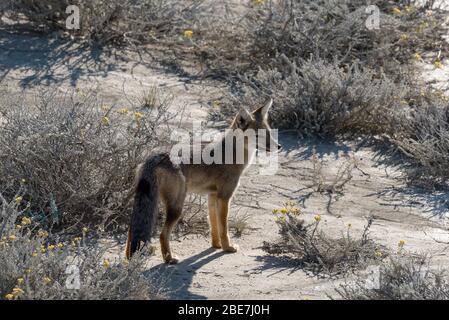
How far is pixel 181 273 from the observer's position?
258 inches

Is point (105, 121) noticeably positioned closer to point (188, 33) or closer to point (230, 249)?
point (230, 249)

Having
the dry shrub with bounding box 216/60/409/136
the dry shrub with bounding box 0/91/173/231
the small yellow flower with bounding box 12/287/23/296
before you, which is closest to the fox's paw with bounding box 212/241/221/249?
the dry shrub with bounding box 0/91/173/231

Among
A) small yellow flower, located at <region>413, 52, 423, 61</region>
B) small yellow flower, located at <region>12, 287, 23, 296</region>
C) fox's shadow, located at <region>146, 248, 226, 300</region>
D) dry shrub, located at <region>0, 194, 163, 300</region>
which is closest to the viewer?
small yellow flower, located at <region>12, 287, 23, 296</region>

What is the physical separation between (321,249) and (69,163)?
205cm

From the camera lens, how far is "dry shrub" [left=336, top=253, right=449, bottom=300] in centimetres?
563

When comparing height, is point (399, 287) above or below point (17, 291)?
below

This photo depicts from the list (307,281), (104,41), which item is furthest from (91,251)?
(104,41)

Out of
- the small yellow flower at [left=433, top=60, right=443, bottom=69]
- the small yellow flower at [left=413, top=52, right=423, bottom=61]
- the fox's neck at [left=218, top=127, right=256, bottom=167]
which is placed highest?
the small yellow flower at [left=413, top=52, right=423, bottom=61]

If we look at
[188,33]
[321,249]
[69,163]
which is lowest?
[321,249]

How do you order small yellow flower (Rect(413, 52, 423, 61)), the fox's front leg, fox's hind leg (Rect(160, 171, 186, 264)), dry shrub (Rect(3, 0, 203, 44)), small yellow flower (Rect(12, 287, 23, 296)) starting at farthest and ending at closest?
dry shrub (Rect(3, 0, 203, 44))
small yellow flower (Rect(413, 52, 423, 61))
the fox's front leg
fox's hind leg (Rect(160, 171, 186, 264))
small yellow flower (Rect(12, 287, 23, 296))

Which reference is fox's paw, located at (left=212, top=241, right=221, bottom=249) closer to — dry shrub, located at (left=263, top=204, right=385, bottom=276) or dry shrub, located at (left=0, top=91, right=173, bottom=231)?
dry shrub, located at (left=263, top=204, right=385, bottom=276)

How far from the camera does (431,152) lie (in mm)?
8820

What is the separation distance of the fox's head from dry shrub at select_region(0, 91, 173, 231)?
0.75 m

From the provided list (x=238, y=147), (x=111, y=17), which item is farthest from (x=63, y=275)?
(x=111, y=17)
